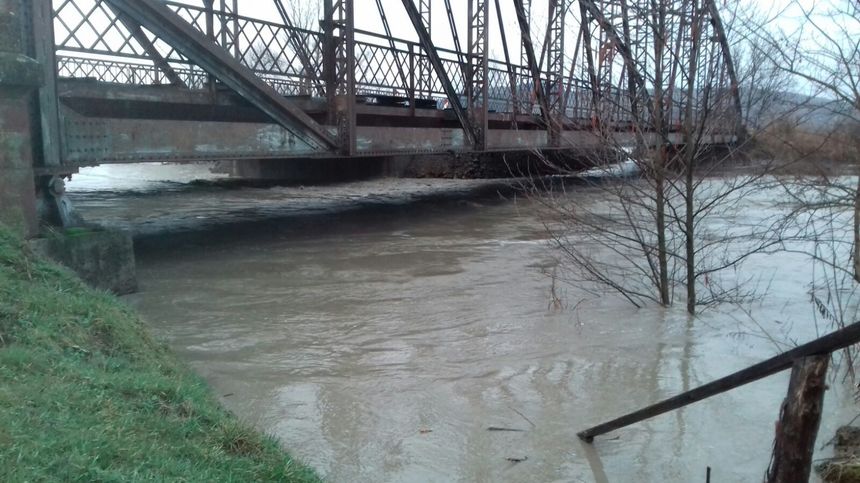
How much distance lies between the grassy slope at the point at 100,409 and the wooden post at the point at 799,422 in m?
2.18

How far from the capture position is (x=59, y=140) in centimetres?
845

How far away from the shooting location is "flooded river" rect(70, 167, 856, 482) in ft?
16.4

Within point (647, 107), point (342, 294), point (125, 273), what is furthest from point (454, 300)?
point (125, 273)

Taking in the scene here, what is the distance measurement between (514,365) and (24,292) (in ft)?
12.9

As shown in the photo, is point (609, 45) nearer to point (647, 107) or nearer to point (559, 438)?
point (647, 107)

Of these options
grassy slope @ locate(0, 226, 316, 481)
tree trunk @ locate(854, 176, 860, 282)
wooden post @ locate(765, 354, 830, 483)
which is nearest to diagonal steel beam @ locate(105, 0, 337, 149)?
grassy slope @ locate(0, 226, 316, 481)

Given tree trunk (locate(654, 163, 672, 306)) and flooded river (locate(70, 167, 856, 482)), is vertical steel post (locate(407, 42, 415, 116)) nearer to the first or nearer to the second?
flooded river (locate(70, 167, 856, 482))

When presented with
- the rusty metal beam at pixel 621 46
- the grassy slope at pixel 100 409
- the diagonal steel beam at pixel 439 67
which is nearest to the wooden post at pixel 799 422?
the grassy slope at pixel 100 409

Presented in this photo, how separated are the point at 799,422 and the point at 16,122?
302 inches

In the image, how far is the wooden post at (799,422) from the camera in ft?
8.85

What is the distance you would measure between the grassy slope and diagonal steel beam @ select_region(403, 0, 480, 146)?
9172 millimetres

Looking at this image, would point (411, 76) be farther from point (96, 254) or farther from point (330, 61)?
point (96, 254)

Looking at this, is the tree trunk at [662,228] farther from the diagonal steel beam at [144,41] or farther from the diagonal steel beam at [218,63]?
the diagonal steel beam at [144,41]

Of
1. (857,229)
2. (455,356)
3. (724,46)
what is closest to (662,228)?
(857,229)
